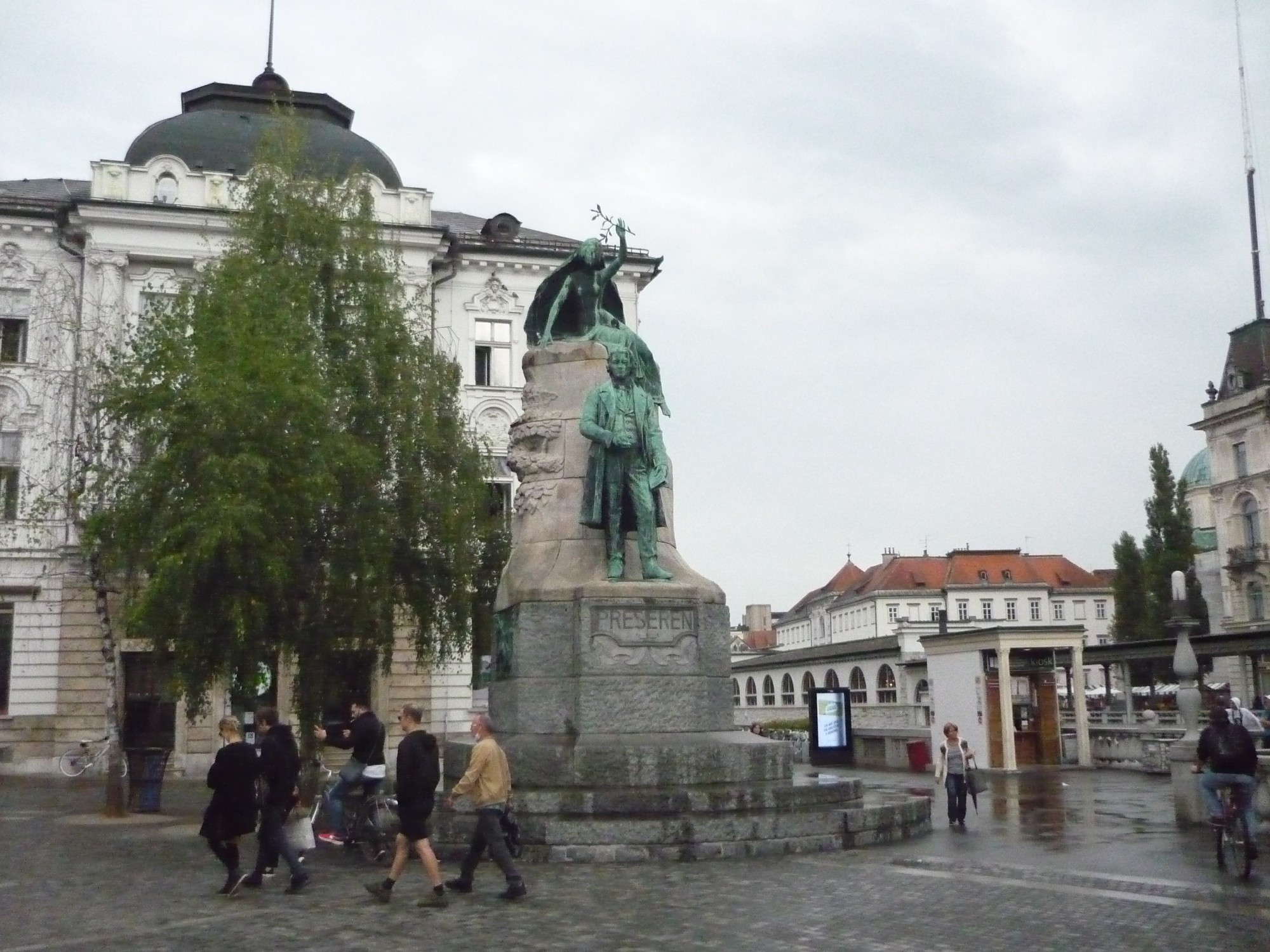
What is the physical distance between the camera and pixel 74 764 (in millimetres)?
31125

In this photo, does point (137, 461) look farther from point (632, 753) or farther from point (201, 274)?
point (632, 753)

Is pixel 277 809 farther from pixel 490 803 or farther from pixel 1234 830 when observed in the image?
pixel 1234 830

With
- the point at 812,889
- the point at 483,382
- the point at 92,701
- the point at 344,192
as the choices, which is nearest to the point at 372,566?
the point at 344,192

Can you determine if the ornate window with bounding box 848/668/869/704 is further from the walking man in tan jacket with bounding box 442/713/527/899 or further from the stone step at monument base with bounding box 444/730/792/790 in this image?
the walking man in tan jacket with bounding box 442/713/527/899

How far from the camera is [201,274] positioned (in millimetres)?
22969

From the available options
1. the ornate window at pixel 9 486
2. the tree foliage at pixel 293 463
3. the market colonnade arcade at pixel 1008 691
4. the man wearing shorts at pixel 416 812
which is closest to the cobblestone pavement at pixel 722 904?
the man wearing shorts at pixel 416 812

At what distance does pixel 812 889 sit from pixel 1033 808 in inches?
368

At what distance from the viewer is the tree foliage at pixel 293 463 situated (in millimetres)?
19094

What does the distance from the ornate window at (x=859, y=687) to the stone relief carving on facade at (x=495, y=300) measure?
17.4 meters

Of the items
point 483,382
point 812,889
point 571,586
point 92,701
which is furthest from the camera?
point 483,382

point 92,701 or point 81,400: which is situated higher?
point 81,400

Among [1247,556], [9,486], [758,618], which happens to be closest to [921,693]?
[9,486]

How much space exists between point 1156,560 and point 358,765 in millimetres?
65616

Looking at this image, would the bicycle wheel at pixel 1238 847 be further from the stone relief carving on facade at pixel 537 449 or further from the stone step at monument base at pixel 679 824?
the stone relief carving on facade at pixel 537 449
